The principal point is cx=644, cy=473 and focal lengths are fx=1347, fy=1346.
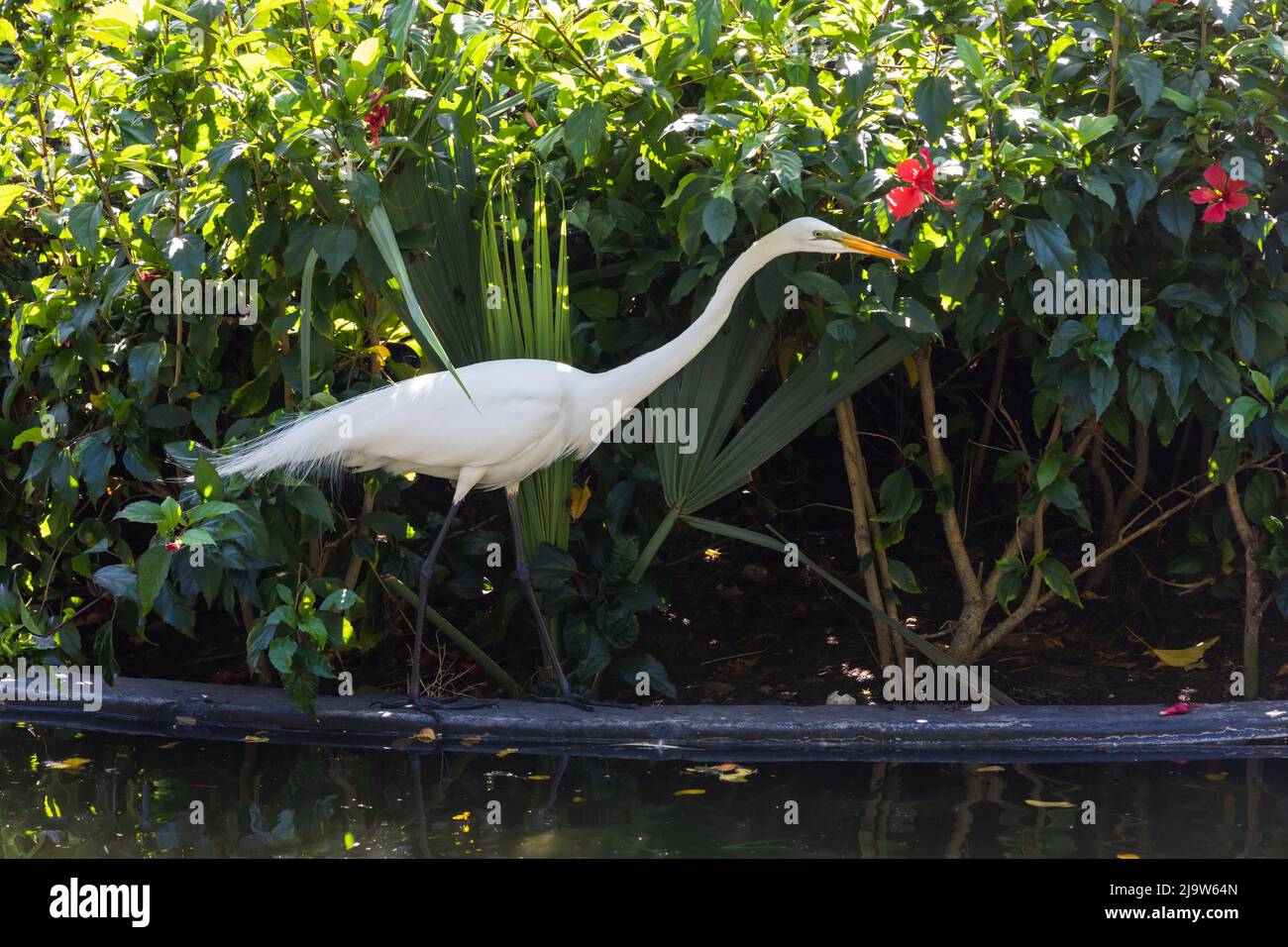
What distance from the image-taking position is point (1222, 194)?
414 centimetres

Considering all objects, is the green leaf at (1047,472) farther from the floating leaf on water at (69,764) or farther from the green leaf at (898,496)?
the floating leaf on water at (69,764)

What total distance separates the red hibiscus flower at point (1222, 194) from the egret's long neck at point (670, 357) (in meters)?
1.40

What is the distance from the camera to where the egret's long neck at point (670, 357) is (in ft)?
14.5

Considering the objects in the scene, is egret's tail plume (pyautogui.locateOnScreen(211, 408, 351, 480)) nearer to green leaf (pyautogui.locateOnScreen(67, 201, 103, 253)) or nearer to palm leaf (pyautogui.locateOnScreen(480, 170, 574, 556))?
palm leaf (pyautogui.locateOnScreen(480, 170, 574, 556))

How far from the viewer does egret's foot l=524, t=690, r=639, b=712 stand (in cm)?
460

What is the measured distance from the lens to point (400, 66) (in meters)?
4.28

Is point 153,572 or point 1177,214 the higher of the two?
point 1177,214

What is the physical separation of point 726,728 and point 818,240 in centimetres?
160

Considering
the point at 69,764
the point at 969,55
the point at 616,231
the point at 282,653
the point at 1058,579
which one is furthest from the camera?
the point at 616,231

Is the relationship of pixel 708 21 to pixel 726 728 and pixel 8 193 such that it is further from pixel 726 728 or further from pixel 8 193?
pixel 8 193

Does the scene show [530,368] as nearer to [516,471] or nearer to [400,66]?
[516,471]

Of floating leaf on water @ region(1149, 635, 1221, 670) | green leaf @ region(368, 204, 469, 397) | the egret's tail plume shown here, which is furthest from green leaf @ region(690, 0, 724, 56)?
floating leaf on water @ region(1149, 635, 1221, 670)

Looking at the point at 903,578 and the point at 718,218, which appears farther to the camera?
the point at 903,578

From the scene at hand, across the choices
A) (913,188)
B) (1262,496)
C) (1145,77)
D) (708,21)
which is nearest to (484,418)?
(708,21)
